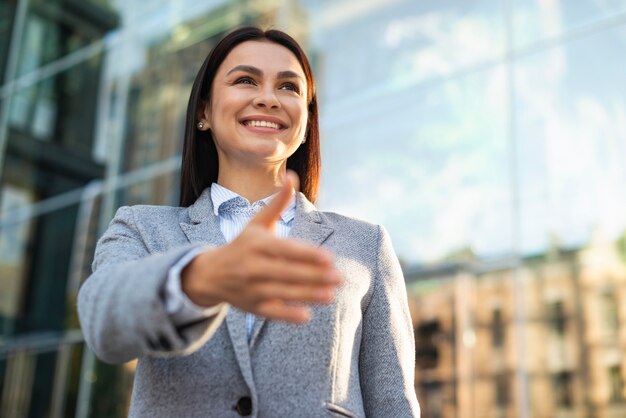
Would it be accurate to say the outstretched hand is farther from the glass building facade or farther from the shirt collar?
the glass building facade

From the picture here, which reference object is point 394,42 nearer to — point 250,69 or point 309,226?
point 250,69

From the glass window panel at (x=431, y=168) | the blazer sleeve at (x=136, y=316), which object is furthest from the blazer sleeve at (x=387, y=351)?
the glass window panel at (x=431, y=168)

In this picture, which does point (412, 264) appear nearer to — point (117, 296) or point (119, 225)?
point (119, 225)

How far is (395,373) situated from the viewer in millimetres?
1658

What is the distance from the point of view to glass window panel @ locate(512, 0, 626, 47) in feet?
19.6

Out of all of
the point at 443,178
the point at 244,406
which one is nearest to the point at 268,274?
the point at 244,406

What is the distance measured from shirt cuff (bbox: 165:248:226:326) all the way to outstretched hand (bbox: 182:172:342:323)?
0.06 meters

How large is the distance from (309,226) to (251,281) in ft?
2.36

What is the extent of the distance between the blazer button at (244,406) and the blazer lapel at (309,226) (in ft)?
1.21

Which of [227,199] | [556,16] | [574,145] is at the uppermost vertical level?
[556,16]

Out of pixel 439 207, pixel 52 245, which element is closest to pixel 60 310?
pixel 52 245

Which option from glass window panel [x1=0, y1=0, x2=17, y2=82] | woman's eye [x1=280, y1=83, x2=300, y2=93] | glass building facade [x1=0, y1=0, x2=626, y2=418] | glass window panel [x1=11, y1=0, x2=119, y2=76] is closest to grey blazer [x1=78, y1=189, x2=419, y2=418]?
woman's eye [x1=280, y1=83, x2=300, y2=93]

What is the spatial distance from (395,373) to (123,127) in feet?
26.4

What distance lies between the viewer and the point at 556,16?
6227 millimetres
